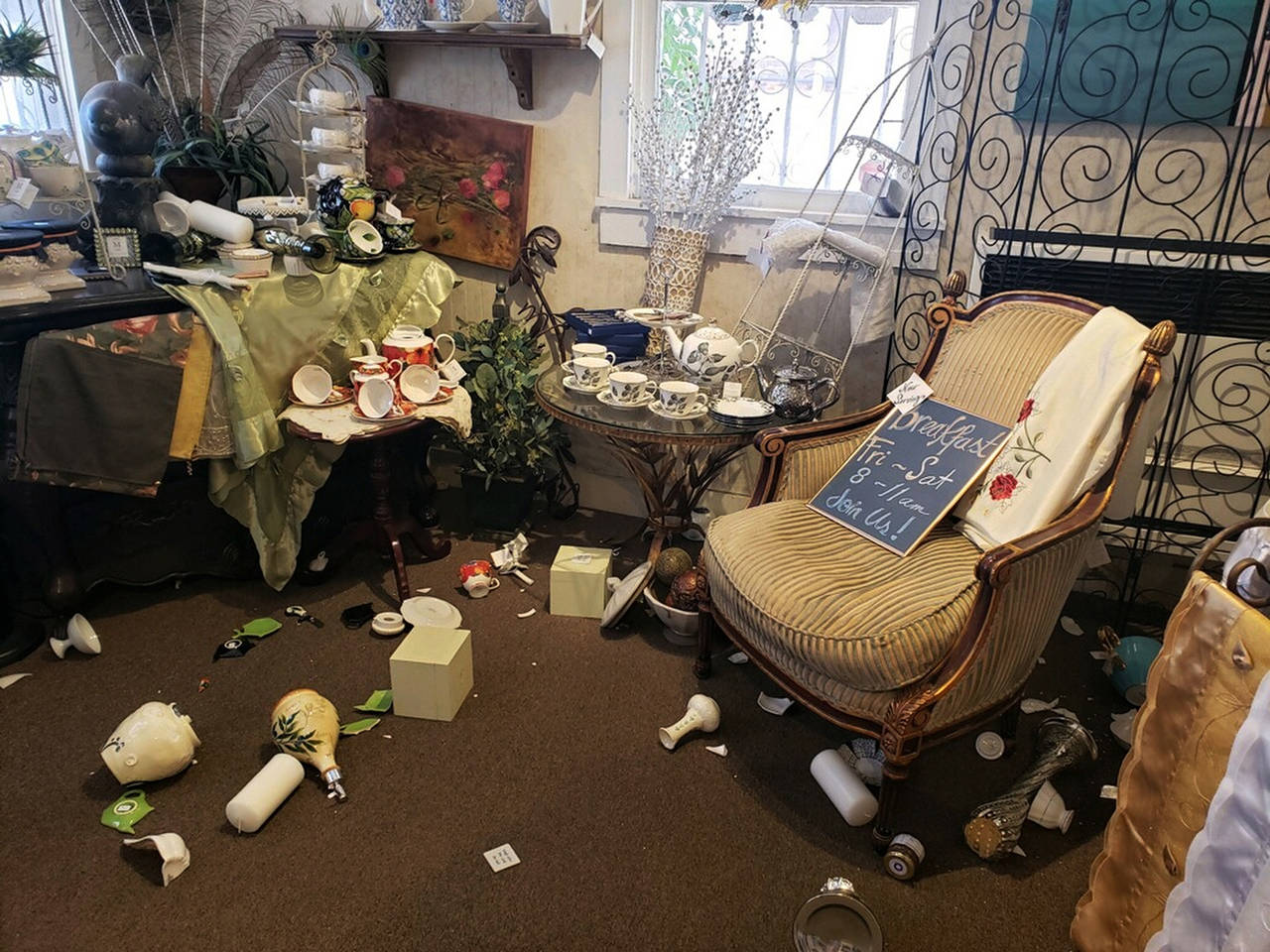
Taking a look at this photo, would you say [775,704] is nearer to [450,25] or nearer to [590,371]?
[590,371]

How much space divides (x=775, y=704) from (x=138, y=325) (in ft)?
5.87

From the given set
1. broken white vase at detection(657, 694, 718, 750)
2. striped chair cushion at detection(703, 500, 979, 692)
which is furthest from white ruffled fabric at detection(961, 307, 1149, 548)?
broken white vase at detection(657, 694, 718, 750)

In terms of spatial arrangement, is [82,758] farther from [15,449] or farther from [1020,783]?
[1020,783]

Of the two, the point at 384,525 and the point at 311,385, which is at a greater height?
the point at 311,385

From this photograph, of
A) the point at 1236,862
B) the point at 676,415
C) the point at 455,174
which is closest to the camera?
the point at 1236,862

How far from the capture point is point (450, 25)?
2629 mm

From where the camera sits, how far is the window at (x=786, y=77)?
255 centimetres

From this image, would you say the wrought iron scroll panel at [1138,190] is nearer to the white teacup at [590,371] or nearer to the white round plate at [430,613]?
the white teacup at [590,371]

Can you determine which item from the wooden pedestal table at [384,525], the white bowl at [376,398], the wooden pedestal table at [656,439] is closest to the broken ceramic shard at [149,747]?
the wooden pedestal table at [384,525]

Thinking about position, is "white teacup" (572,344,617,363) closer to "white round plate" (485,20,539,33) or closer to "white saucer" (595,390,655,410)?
"white saucer" (595,390,655,410)

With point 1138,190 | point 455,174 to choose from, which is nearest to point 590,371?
point 455,174

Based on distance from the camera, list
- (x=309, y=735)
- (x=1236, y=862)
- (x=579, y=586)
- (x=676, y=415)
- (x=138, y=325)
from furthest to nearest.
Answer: (x=579, y=586) → (x=676, y=415) → (x=138, y=325) → (x=309, y=735) → (x=1236, y=862)

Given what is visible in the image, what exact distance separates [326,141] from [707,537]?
1671mm

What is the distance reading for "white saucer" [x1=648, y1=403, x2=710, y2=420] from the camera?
2.23 m
